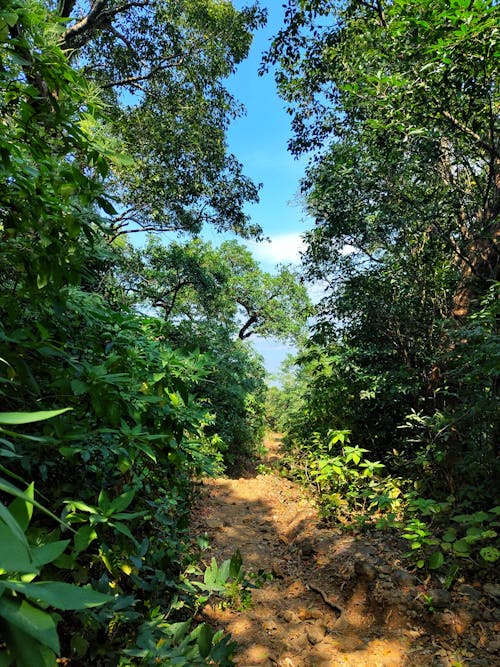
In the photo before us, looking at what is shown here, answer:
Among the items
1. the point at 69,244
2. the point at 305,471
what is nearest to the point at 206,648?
the point at 69,244

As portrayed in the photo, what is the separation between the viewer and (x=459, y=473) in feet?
13.3

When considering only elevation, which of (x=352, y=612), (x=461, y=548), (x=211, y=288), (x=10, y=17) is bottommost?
(x=352, y=612)

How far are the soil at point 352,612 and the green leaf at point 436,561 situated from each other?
0.38 feet

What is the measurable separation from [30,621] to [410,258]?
17.7 ft

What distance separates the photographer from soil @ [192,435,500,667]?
7.91 ft

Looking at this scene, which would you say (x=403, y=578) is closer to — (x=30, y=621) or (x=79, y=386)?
(x=79, y=386)

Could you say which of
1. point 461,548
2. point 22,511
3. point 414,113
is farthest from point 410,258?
point 22,511

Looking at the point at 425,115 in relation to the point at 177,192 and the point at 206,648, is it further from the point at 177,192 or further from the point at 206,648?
the point at 206,648

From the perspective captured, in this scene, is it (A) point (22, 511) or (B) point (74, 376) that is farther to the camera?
(B) point (74, 376)

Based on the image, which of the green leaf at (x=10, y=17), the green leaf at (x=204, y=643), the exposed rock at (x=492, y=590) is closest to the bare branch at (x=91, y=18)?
the green leaf at (x=10, y=17)

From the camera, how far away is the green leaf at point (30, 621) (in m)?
0.36

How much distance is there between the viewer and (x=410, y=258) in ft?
16.4

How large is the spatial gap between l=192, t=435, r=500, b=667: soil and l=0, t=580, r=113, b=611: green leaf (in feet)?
9.11

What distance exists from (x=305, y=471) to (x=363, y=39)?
6.52 metres
